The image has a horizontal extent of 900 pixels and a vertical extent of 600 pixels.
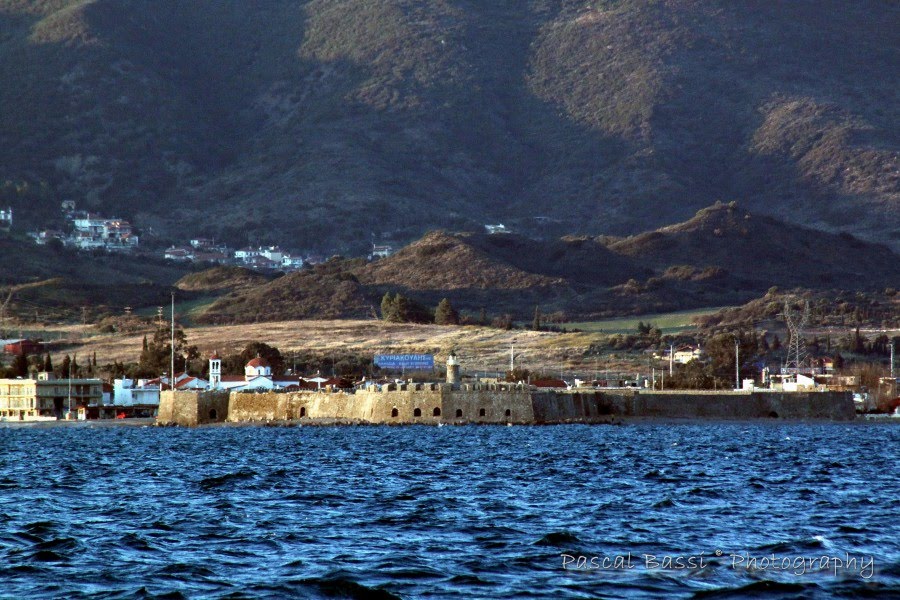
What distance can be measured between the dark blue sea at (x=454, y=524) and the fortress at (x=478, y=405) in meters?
30.3

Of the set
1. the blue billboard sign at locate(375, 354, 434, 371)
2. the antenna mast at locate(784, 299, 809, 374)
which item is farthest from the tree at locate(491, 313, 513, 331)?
the blue billboard sign at locate(375, 354, 434, 371)

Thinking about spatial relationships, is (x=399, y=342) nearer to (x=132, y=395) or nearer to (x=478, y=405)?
(x=132, y=395)

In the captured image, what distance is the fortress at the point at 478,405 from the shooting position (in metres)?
108

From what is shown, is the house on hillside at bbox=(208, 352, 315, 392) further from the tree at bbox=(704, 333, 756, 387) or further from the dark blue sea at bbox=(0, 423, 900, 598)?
the dark blue sea at bbox=(0, 423, 900, 598)

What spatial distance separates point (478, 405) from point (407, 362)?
41678 mm

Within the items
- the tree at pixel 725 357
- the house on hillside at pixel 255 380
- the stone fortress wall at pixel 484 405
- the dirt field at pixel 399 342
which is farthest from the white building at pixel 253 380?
the tree at pixel 725 357

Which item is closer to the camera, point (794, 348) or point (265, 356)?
point (265, 356)

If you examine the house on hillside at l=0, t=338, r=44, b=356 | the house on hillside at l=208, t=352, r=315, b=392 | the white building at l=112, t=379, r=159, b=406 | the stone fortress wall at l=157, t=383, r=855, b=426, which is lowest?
the stone fortress wall at l=157, t=383, r=855, b=426

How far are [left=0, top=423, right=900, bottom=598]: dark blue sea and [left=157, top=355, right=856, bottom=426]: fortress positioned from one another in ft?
99.4

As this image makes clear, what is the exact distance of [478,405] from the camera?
355 feet

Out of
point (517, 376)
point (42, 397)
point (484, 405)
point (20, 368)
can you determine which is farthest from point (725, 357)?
point (20, 368)

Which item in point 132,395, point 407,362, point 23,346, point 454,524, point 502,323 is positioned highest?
point 502,323

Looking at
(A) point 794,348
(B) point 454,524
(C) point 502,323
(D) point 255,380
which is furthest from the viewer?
(C) point 502,323

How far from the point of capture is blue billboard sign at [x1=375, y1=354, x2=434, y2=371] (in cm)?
14875
